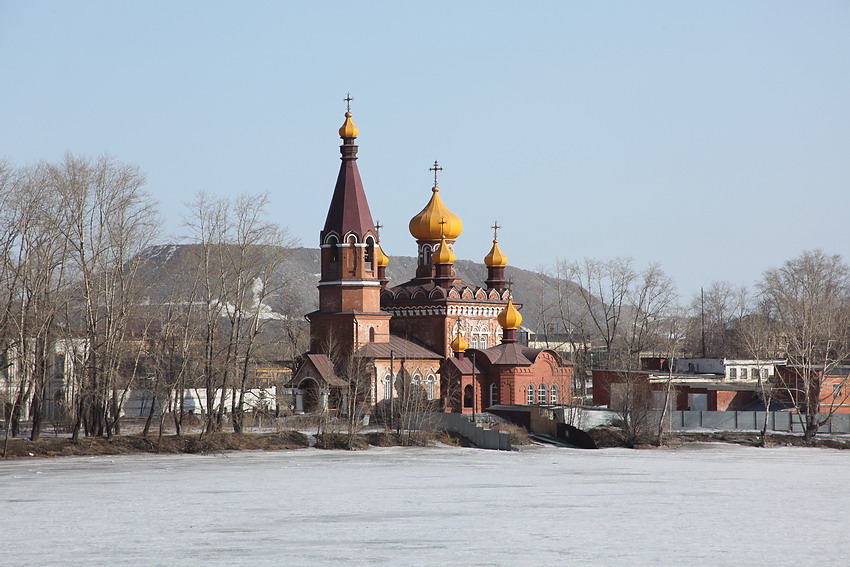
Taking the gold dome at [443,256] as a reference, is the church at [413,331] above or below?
below

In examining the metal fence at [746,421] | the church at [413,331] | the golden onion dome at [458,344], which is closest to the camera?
the metal fence at [746,421]

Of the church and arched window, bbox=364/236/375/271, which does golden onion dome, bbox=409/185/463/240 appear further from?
arched window, bbox=364/236/375/271

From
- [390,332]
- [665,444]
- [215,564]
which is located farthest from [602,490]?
[390,332]

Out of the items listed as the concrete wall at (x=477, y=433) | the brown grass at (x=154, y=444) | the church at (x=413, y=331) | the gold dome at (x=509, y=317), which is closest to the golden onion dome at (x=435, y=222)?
the church at (x=413, y=331)

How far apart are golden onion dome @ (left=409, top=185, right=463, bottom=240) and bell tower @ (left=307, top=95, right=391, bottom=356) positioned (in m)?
6.40

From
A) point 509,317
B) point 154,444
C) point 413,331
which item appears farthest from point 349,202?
point 154,444

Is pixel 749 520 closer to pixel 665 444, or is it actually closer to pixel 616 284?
pixel 665 444

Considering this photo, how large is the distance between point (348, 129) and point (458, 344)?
34.8 ft

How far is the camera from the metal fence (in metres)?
47.7

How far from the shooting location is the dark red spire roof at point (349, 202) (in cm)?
5031

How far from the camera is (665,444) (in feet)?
143

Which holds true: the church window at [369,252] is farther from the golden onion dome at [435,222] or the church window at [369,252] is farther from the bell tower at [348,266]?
the golden onion dome at [435,222]

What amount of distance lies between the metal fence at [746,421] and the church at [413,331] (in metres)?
7.34

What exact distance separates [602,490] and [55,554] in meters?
13.1
